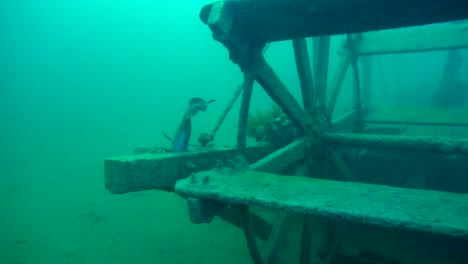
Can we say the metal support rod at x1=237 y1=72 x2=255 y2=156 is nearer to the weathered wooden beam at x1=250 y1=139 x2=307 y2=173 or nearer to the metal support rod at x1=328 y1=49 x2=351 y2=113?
the weathered wooden beam at x1=250 y1=139 x2=307 y2=173

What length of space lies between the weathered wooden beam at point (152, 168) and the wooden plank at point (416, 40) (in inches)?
164

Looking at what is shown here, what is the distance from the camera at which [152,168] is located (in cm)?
253

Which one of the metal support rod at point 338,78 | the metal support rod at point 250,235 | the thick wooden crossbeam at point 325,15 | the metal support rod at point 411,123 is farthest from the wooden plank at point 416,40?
the metal support rod at point 250,235

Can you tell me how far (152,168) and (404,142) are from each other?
7.88 ft

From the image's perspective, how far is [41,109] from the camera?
42.2m

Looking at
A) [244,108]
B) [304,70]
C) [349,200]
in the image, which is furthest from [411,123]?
[349,200]

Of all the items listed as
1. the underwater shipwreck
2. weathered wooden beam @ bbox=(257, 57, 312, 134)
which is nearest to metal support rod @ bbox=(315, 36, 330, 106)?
the underwater shipwreck

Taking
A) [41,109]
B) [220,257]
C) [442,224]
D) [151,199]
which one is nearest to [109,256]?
[220,257]

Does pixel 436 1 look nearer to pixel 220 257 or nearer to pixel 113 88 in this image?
pixel 220 257

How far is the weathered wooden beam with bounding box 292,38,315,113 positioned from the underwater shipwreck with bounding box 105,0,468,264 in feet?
0.04

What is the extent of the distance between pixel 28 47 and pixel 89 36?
36.9ft

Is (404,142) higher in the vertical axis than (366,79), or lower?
lower

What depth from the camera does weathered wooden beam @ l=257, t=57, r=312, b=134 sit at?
2.62 metres

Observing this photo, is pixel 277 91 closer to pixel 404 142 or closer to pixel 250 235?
pixel 250 235
